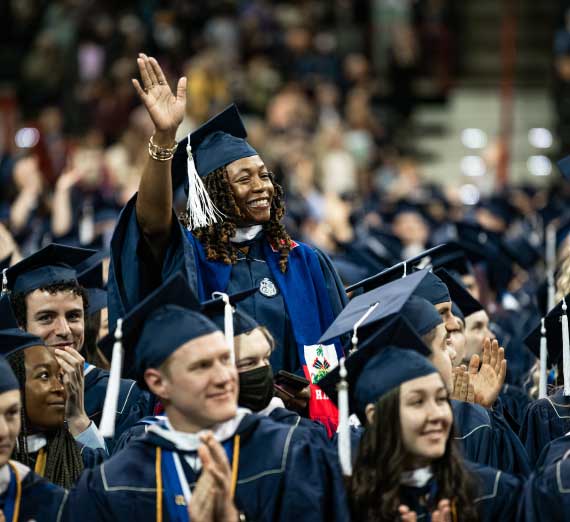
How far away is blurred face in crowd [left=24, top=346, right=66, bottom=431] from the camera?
4262 mm

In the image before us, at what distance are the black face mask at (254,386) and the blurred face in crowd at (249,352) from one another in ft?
0.05

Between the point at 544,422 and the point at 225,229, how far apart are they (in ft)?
4.53

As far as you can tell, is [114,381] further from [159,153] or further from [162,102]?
[162,102]

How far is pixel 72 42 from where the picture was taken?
1833cm

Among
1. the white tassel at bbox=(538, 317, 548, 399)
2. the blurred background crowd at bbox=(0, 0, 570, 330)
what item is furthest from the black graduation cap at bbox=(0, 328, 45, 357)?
the blurred background crowd at bbox=(0, 0, 570, 330)

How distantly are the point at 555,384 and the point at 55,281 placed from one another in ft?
6.98

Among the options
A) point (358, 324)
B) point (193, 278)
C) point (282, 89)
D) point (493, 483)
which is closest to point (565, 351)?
point (358, 324)

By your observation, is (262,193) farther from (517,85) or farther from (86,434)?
(517,85)

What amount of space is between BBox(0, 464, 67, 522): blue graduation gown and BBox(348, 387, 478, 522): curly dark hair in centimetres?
84

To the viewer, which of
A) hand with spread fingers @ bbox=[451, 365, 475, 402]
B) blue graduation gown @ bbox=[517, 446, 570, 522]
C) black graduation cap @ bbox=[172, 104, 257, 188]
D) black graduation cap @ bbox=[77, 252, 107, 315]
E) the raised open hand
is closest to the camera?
blue graduation gown @ bbox=[517, 446, 570, 522]

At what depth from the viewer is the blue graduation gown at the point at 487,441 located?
4.58 metres

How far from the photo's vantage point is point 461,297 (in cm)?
599

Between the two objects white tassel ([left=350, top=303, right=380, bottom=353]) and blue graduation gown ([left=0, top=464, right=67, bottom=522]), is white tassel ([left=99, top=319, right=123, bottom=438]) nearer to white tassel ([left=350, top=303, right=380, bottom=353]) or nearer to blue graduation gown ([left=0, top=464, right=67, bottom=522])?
blue graduation gown ([left=0, top=464, right=67, bottom=522])

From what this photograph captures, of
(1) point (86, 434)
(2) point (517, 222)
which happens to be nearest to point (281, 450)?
(1) point (86, 434)
